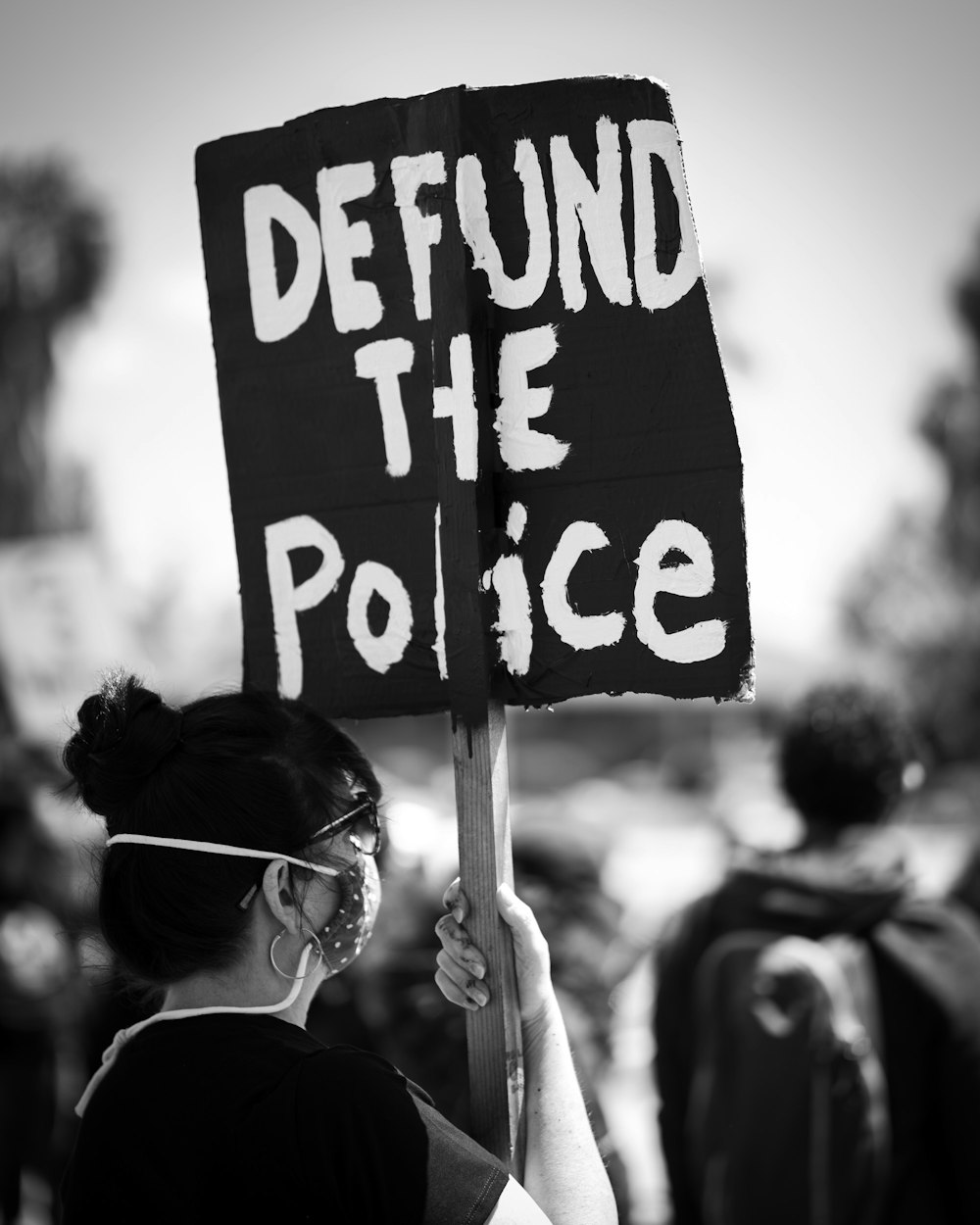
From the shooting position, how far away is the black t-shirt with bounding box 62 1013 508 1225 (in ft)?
3.72

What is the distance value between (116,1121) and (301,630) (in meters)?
0.77

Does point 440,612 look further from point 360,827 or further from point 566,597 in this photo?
point 360,827

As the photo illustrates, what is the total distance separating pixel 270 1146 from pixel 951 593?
105ft

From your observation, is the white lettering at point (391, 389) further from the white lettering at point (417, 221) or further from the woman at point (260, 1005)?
the woman at point (260, 1005)

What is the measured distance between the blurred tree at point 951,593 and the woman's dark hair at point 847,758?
25.3 m

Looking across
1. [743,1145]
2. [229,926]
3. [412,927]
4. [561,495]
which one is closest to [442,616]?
[561,495]

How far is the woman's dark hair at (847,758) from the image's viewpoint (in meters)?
2.40

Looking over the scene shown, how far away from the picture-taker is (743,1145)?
223cm

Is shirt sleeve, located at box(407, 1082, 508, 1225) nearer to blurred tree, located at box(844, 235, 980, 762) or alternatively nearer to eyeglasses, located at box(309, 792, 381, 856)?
eyeglasses, located at box(309, 792, 381, 856)

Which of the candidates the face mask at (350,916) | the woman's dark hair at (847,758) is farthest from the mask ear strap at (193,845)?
the woman's dark hair at (847,758)

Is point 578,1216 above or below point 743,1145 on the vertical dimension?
above

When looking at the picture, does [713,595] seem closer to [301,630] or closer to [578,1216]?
[301,630]

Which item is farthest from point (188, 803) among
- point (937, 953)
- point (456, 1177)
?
point (937, 953)

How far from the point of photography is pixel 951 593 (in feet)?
101
